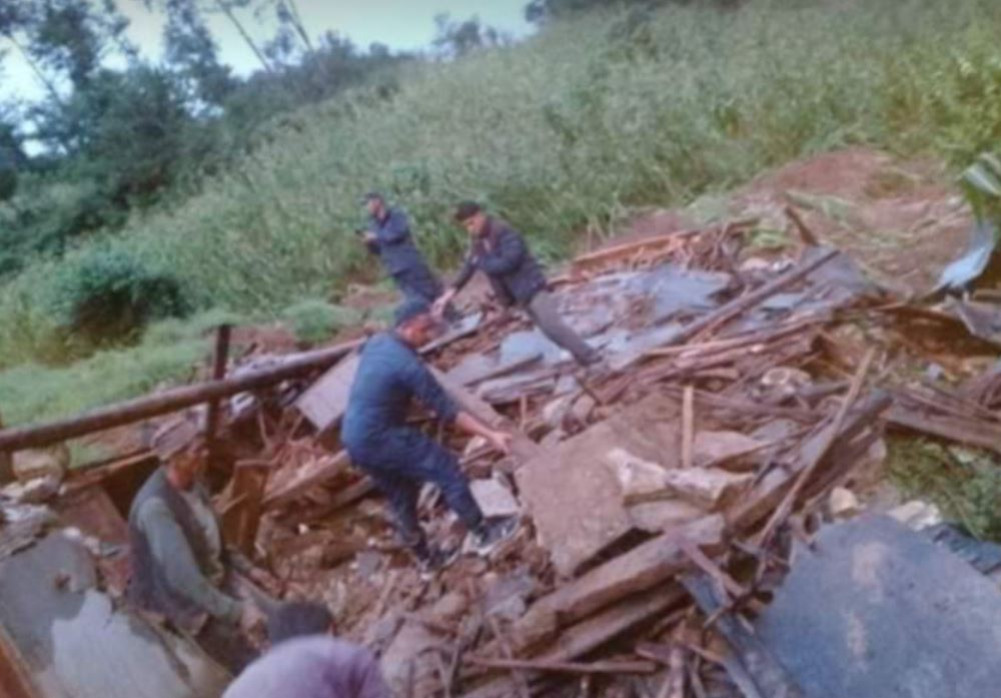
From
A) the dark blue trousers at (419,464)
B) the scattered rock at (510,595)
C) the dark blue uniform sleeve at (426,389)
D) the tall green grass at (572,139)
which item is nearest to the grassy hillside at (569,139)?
the tall green grass at (572,139)

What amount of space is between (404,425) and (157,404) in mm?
1724

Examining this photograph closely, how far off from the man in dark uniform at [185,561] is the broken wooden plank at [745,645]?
201 centimetres

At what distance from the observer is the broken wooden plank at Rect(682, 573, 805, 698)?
4164 millimetres

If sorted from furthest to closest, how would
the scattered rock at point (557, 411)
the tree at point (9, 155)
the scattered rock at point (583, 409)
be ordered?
the tree at point (9, 155), the scattered rock at point (557, 411), the scattered rock at point (583, 409)

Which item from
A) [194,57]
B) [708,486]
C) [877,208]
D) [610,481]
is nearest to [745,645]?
[708,486]

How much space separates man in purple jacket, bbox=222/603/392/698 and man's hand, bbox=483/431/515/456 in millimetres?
3495

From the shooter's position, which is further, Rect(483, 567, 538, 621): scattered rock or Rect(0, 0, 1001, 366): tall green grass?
Rect(0, 0, 1001, 366): tall green grass

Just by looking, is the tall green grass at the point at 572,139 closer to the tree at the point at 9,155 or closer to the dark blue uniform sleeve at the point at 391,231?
the dark blue uniform sleeve at the point at 391,231

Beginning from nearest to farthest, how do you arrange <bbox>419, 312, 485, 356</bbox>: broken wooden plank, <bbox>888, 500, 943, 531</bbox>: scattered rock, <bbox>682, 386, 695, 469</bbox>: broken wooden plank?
<bbox>888, 500, 943, 531</bbox>: scattered rock, <bbox>682, 386, 695, 469</bbox>: broken wooden plank, <bbox>419, 312, 485, 356</bbox>: broken wooden plank

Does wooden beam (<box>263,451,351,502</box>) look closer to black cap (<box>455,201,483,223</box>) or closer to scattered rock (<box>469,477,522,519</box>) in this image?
scattered rock (<box>469,477,522,519</box>)

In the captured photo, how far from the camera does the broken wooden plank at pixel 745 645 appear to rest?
13.7 feet

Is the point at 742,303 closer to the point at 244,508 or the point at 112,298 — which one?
the point at 244,508

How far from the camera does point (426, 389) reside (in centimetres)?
614

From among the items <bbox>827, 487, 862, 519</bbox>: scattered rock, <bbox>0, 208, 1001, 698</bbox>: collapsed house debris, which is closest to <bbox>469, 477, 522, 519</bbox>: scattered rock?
<bbox>0, 208, 1001, 698</bbox>: collapsed house debris
